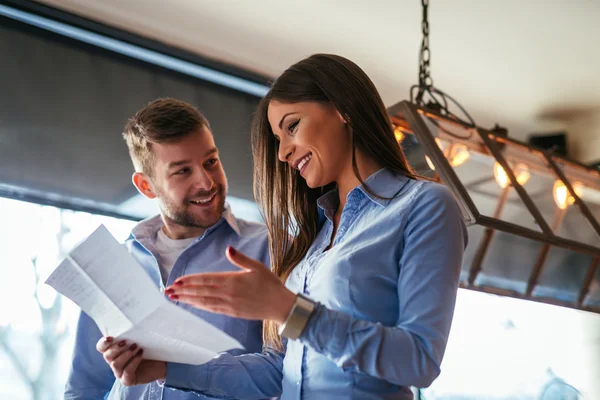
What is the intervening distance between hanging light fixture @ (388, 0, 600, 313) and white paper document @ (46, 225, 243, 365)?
110 cm

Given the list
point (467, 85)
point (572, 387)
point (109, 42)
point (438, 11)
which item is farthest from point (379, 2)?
point (572, 387)

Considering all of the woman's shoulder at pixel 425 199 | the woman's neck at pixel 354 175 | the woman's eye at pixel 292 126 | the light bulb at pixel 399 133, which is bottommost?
the light bulb at pixel 399 133

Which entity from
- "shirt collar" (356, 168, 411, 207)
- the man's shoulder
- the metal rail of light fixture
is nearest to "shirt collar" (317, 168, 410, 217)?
"shirt collar" (356, 168, 411, 207)

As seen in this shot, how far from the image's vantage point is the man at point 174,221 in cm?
169

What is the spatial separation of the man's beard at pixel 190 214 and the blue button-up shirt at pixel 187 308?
3 cm

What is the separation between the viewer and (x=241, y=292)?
928 mm

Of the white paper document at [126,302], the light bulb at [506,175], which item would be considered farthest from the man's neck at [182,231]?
the light bulb at [506,175]

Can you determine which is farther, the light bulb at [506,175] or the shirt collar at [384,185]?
the light bulb at [506,175]

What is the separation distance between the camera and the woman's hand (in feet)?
3.05

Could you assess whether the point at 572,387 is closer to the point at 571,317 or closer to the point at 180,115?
the point at 571,317

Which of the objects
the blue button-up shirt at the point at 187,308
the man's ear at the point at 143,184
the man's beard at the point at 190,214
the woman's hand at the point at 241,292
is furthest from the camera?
the man's ear at the point at 143,184

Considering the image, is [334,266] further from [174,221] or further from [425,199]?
[174,221]

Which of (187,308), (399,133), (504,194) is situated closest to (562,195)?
(504,194)

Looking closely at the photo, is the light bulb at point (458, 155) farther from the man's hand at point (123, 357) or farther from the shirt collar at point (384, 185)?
the man's hand at point (123, 357)
